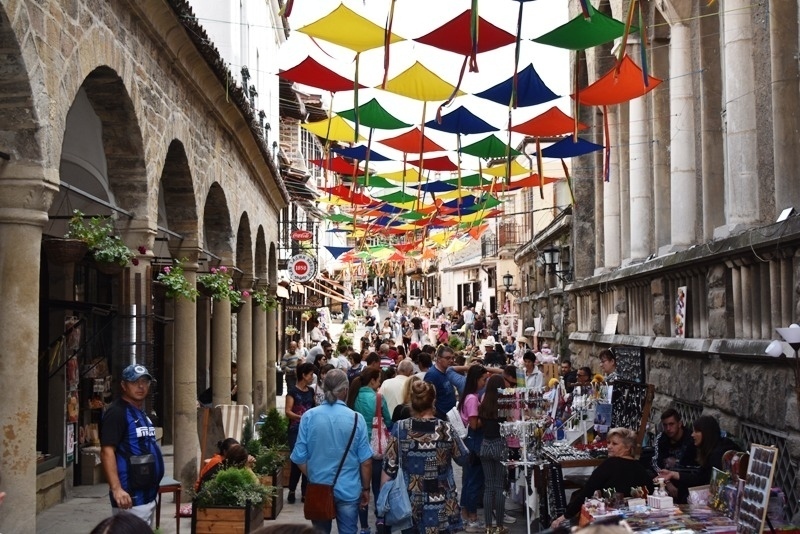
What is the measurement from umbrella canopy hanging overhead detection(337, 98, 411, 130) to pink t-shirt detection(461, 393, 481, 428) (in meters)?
5.08

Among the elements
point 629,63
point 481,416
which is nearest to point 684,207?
point 629,63

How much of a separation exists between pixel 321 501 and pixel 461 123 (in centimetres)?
784

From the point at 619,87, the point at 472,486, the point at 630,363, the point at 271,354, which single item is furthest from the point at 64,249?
the point at 271,354

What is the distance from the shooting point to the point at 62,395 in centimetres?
1200

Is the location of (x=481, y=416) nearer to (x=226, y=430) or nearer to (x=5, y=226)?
(x=226, y=430)

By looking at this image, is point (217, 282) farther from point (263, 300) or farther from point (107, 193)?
point (263, 300)

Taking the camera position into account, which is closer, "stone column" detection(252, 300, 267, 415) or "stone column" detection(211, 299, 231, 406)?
"stone column" detection(211, 299, 231, 406)

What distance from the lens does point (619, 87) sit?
11.7 m

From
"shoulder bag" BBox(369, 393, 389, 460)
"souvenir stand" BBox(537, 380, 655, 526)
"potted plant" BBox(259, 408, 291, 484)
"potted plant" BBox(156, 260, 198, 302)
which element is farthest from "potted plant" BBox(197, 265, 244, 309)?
"souvenir stand" BBox(537, 380, 655, 526)

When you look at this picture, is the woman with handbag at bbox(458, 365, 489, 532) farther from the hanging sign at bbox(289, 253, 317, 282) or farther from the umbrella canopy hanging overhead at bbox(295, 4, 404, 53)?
the hanging sign at bbox(289, 253, 317, 282)

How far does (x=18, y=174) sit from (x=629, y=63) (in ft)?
24.9

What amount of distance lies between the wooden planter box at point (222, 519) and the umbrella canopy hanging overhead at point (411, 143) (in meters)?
8.17

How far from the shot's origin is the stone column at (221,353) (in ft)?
50.0

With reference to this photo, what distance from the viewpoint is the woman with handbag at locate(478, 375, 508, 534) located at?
9.65 m
